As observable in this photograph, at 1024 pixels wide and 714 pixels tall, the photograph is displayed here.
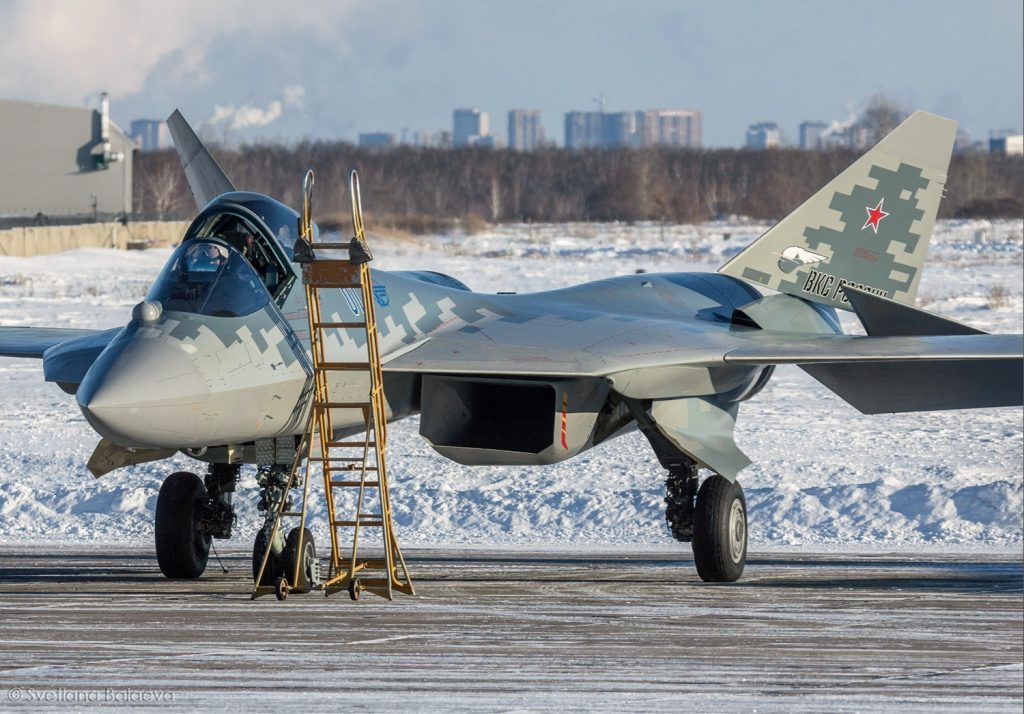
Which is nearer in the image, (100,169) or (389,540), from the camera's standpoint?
(389,540)

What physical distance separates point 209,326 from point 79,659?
2.37m

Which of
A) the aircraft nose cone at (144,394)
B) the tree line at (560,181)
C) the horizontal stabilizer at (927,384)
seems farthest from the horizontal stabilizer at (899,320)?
the tree line at (560,181)

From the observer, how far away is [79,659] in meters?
8.52

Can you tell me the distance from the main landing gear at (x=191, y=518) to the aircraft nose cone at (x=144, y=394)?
2265 mm

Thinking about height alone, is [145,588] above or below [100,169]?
below

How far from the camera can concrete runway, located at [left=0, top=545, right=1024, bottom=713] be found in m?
7.52

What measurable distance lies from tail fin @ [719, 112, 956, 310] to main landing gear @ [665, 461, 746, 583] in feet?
9.77

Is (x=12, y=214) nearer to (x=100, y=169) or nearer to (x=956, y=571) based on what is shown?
(x=100, y=169)

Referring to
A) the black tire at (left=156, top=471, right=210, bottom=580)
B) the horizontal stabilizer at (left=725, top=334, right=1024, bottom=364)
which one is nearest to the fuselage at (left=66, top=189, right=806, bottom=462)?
the horizontal stabilizer at (left=725, top=334, right=1024, bottom=364)

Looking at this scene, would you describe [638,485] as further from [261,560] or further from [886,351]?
[261,560]

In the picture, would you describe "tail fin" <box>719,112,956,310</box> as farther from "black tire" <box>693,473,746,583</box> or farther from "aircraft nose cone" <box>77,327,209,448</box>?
"aircraft nose cone" <box>77,327,209,448</box>

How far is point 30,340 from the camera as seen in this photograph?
13586 millimetres

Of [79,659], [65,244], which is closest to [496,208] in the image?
[65,244]

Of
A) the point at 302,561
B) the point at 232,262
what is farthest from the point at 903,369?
the point at 232,262
